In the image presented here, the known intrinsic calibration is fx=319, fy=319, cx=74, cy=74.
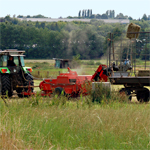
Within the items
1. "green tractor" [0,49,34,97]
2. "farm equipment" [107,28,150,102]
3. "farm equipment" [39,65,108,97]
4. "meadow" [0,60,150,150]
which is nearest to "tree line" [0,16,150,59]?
"green tractor" [0,49,34,97]

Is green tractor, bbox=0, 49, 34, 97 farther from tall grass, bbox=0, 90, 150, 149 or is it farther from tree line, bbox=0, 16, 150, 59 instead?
tree line, bbox=0, 16, 150, 59

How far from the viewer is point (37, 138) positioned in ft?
20.3

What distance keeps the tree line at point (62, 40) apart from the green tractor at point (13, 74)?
3771cm

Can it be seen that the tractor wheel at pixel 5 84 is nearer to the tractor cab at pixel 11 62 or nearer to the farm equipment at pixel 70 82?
the tractor cab at pixel 11 62

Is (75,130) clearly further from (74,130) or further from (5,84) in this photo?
(5,84)

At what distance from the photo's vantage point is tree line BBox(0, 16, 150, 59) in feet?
207

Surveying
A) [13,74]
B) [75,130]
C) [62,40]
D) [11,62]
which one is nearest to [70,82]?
[13,74]

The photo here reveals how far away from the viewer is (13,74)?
15453 mm

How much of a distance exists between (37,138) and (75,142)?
0.75 meters

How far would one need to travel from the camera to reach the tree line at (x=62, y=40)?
63184 millimetres

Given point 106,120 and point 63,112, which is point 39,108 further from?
point 106,120

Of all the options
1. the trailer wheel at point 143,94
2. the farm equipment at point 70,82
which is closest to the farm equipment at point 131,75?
the trailer wheel at point 143,94

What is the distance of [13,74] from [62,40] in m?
58.5

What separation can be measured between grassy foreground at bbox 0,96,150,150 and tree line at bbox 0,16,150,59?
45.7 m
